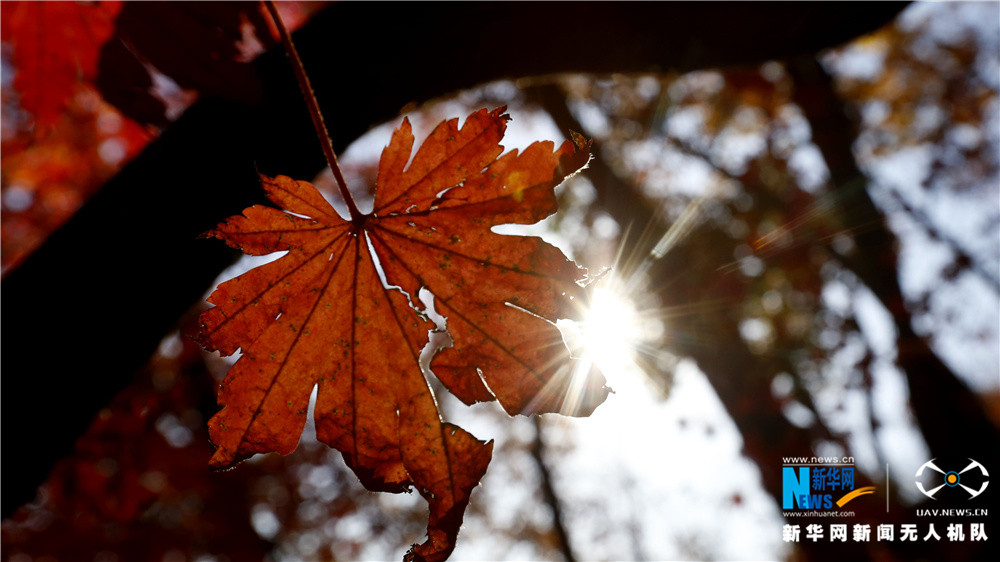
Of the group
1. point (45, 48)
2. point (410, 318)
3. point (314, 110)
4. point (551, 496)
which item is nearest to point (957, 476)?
point (410, 318)

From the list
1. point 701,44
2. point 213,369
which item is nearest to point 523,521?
point 213,369

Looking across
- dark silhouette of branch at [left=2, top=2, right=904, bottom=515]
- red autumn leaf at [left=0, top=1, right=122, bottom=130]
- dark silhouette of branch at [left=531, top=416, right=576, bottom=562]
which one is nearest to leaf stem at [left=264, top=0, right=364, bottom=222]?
dark silhouette of branch at [left=2, top=2, right=904, bottom=515]

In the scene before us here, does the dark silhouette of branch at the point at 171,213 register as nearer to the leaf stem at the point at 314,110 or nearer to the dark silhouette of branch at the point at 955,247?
the leaf stem at the point at 314,110

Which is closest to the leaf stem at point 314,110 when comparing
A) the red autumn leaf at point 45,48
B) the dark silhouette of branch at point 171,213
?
the dark silhouette of branch at point 171,213

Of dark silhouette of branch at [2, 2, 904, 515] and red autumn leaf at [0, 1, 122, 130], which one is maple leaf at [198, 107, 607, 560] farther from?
red autumn leaf at [0, 1, 122, 130]

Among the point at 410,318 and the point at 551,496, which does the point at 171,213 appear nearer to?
the point at 410,318

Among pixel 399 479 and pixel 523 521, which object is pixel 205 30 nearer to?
pixel 399 479
